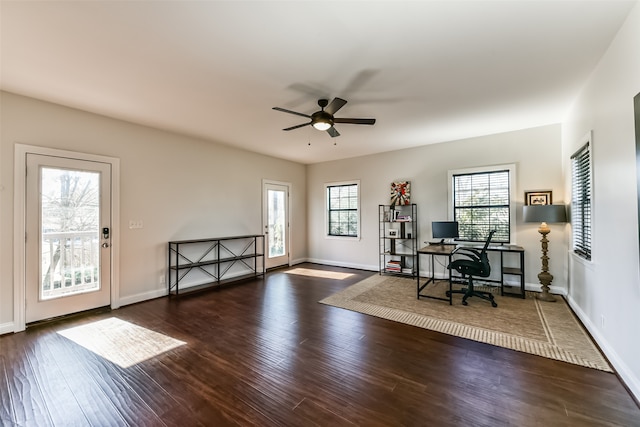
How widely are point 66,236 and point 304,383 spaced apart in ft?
11.8

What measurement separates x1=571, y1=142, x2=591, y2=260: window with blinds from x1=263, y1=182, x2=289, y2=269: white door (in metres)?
5.41

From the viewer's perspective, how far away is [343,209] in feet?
23.1

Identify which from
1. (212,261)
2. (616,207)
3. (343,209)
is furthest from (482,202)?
(212,261)

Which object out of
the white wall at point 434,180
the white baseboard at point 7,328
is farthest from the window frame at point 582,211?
the white baseboard at point 7,328

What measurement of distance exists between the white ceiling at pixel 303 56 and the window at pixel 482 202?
121 cm

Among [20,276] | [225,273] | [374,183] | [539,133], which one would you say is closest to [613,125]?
[539,133]

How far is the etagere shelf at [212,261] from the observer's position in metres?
4.75

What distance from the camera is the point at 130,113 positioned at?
12.5ft

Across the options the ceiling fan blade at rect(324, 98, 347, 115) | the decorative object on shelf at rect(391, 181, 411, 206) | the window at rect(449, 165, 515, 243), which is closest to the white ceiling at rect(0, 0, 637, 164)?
the ceiling fan blade at rect(324, 98, 347, 115)

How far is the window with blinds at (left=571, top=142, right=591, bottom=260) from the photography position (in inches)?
123

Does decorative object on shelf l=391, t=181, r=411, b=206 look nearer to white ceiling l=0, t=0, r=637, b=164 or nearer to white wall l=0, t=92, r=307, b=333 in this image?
white ceiling l=0, t=0, r=637, b=164

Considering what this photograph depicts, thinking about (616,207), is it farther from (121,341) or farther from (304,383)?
(121,341)

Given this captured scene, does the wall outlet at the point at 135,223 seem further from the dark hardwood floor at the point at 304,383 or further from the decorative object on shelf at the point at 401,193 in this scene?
the decorative object on shelf at the point at 401,193

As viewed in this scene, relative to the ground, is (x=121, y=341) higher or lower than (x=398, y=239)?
lower
